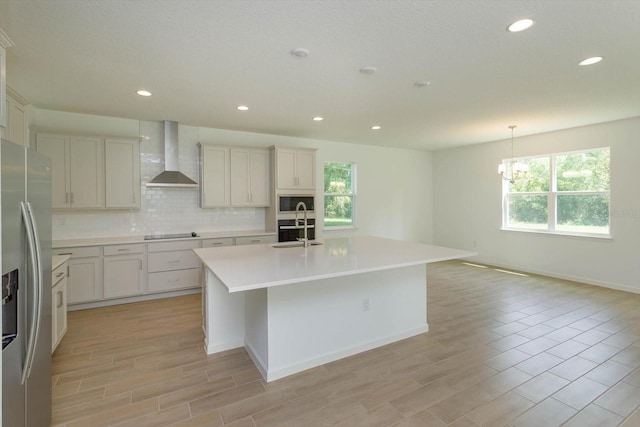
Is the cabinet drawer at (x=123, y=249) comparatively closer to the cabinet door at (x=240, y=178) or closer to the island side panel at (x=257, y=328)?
the cabinet door at (x=240, y=178)

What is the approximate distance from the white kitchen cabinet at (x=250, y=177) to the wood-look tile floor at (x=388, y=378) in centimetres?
209

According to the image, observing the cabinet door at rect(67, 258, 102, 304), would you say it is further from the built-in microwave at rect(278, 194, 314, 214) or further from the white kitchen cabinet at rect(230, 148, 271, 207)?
the built-in microwave at rect(278, 194, 314, 214)

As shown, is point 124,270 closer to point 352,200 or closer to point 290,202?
point 290,202

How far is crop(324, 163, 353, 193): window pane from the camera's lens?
20.8 feet

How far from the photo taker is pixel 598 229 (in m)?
5.00

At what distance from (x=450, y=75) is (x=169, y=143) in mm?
3923

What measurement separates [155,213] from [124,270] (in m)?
0.98

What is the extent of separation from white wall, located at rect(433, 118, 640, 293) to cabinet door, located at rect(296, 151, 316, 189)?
12.0ft

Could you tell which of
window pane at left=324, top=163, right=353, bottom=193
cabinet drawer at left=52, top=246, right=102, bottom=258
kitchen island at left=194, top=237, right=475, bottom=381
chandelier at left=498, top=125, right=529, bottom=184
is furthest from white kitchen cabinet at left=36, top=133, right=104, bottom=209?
chandelier at left=498, top=125, right=529, bottom=184

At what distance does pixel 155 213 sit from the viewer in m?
4.76

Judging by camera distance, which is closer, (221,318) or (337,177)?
(221,318)

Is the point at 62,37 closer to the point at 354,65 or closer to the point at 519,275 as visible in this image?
the point at 354,65

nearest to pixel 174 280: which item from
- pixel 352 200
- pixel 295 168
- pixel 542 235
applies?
pixel 295 168

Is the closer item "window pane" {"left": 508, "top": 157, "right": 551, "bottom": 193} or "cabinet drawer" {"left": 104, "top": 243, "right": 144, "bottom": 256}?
"cabinet drawer" {"left": 104, "top": 243, "right": 144, "bottom": 256}
